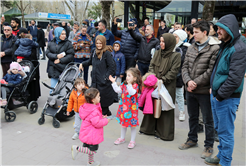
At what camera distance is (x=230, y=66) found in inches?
124

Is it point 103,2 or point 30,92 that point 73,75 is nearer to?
point 30,92

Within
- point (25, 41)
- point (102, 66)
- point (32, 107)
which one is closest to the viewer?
point (102, 66)

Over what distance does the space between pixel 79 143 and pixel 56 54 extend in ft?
8.13

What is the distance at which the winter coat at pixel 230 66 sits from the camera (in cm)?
312

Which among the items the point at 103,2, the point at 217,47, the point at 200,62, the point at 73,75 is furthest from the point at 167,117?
the point at 103,2

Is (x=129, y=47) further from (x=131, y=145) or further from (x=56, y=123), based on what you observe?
(x=131, y=145)

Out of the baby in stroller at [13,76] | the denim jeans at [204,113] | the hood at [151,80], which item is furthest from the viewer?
the baby in stroller at [13,76]

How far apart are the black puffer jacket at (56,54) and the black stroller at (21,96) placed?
18.0 inches

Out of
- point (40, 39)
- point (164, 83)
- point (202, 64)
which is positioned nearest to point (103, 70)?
point (164, 83)

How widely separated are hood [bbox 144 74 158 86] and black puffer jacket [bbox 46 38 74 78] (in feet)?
7.87

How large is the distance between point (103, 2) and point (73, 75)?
7.00 meters

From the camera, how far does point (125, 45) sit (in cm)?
709

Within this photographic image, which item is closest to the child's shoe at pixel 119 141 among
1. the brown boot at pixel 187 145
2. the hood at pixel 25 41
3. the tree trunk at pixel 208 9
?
the brown boot at pixel 187 145

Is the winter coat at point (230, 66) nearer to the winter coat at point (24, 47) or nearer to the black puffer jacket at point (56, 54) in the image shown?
the black puffer jacket at point (56, 54)
